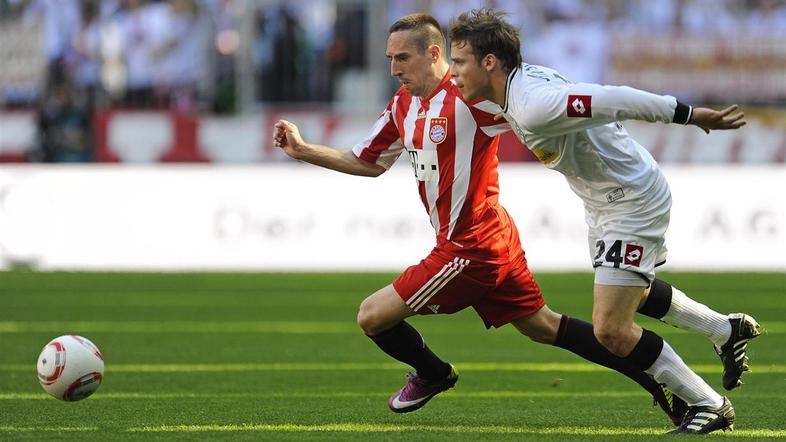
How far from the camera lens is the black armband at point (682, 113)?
5777 millimetres

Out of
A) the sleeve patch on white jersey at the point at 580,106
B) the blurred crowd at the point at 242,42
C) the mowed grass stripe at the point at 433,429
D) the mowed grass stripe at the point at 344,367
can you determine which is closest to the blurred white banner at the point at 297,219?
the blurred crowd at the point at 242,42

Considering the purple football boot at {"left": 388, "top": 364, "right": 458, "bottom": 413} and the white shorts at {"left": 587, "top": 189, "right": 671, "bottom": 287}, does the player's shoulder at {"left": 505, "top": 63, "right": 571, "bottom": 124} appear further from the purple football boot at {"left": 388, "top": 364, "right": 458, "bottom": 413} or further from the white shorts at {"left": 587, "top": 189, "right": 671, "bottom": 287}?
the purple football boot at {"left": 388, "top": 364, "right": 458, "bottom": 413}

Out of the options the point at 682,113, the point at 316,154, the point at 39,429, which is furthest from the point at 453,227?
the point at 39,429

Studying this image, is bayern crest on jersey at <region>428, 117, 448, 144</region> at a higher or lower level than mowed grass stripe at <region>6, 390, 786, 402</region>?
higher

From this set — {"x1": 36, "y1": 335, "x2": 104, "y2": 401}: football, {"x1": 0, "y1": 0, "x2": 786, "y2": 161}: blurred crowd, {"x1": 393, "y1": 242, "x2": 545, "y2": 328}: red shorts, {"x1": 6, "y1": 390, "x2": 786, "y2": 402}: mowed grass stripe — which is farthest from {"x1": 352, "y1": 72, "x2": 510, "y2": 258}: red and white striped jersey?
{"x1": 0, "y1": 0, "x2": 786, "y2": 161}: blurred crowd

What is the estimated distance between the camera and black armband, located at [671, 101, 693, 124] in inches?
227

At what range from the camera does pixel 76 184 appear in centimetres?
1694

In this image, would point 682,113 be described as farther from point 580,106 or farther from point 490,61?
point 490,61

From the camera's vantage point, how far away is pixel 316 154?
23.4ft

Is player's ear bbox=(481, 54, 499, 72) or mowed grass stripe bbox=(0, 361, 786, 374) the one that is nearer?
player's ear bbox=(481, 54, 499, 72)

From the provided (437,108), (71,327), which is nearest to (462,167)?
(437,108)

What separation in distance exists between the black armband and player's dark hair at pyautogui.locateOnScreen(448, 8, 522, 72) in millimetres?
886

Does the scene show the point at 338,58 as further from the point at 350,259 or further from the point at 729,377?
the point at 729,377

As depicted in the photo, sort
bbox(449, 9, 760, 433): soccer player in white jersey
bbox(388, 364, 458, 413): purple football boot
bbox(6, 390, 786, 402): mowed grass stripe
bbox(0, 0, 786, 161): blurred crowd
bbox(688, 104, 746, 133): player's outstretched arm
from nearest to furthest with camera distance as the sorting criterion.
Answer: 1. bbox(688, 104, 746, 133): player's outstretched arm
2. bbox(449, 9, 760, 433): soccer player in white jersey
3. bbox(388, 364, 458, 413): purple football boot
4. bbox(6, 390, 786, 402): mowed grass stripe
5. bbox(0, 0, 786, 161): blurred crowd
